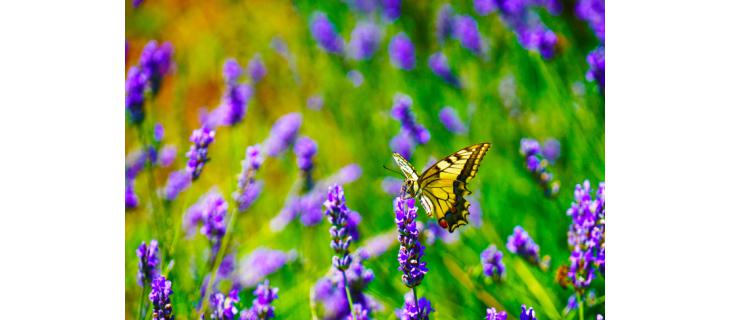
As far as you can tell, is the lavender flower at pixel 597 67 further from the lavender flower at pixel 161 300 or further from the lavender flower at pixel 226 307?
the lavender flower at pixel 161 300

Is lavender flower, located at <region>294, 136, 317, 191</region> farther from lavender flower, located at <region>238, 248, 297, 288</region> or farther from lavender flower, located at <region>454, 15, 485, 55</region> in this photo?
lavender flower, located at <region>454, 15, 485, 55</region>

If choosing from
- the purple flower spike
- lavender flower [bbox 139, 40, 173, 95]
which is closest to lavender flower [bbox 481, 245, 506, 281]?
the purple flower spike

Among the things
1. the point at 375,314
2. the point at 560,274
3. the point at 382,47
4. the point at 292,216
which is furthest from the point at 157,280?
the point at 560,274

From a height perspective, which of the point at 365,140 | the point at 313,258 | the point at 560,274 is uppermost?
the point at 365,140

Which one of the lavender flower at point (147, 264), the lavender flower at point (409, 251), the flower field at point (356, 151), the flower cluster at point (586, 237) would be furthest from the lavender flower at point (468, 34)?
the lavender flower at point (147, 264)

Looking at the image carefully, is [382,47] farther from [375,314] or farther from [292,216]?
[375,314]
